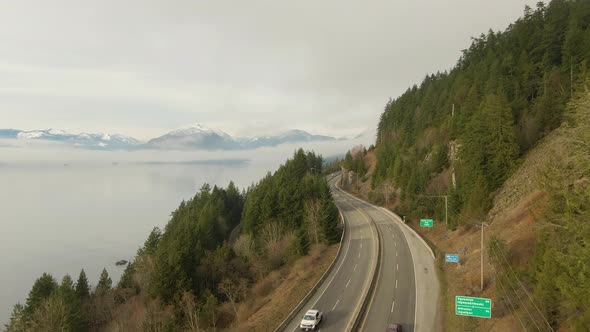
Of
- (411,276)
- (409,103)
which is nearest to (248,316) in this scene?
(411,276)

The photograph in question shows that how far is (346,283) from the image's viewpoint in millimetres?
38438

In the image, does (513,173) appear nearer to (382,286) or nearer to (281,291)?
(382,286)

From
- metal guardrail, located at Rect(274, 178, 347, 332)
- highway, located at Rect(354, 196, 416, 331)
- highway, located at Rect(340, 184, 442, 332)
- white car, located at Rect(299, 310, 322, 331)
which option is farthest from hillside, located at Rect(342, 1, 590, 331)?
metal guardrail, located at Rect(274, 178, 347, 332)

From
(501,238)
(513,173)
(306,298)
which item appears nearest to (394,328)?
(306,298)

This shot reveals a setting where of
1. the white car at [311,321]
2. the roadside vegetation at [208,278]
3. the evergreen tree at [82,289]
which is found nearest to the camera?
the white car at [311,321]

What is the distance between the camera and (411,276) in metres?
39.1

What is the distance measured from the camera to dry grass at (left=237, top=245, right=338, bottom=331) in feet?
103

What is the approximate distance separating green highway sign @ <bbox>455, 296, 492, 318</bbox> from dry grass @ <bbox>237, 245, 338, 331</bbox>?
14.2 m

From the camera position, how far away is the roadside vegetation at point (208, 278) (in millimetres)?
42875

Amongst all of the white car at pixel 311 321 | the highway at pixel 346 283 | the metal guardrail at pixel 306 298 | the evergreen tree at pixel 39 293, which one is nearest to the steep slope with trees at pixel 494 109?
the highway at pixel 346 283

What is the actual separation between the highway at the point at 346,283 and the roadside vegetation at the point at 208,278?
2.32 metres

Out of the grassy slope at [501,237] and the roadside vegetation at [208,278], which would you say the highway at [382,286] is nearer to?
the grassy slope at [501,237]

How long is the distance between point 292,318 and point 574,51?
192 feet

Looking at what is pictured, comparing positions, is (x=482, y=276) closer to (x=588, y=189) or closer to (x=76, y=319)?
(x=588, y=189)
